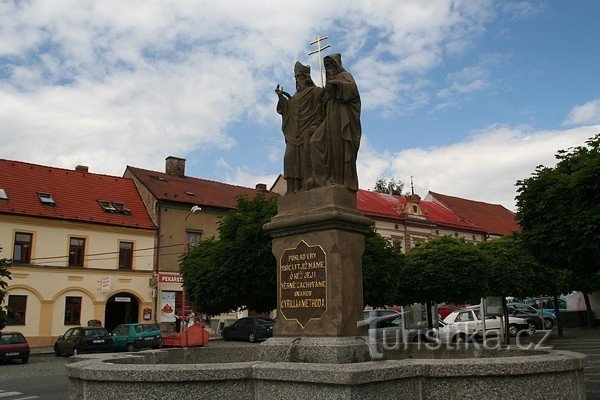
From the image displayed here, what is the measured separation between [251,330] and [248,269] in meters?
11.8

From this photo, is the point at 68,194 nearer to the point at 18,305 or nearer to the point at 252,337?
the point at 18,305

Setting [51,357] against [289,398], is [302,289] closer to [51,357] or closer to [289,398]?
[289,398]

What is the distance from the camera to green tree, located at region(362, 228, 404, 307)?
21133mm

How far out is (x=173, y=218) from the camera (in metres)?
36.5

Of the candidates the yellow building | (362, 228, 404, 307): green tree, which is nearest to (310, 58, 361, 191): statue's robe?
(362, 228, 404, 307): green tree

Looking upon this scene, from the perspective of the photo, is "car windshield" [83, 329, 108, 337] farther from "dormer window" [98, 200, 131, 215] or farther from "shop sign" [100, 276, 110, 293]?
"dormer window" [98, 200, 131, 215]

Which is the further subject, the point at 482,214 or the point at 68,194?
the point at 482,214

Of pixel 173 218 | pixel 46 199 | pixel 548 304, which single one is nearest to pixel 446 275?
pixel 173 218

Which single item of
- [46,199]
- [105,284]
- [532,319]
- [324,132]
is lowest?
[532,319]

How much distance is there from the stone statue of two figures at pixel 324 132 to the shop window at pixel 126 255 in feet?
89.5

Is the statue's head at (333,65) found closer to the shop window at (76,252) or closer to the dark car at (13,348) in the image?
the dark car at (13,348)

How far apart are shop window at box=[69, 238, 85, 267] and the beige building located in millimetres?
4185

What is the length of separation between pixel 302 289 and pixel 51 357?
69.6 feet

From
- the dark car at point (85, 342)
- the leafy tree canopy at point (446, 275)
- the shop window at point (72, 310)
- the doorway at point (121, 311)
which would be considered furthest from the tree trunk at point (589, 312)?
the shop window at point (72, 310)
